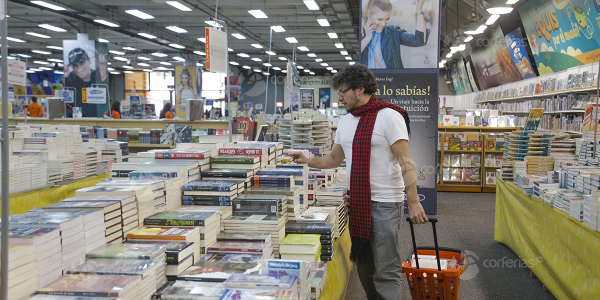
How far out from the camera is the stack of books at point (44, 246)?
4.87ft

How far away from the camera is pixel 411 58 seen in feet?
19.6

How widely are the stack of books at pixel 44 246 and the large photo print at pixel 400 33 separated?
16.7 feet

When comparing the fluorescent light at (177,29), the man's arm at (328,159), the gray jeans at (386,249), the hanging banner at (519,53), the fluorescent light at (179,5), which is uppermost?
the fluorescent light at (177,29)

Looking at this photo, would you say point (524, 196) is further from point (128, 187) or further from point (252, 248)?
point (128, 187)

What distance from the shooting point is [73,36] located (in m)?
16.7

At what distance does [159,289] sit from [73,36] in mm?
17647

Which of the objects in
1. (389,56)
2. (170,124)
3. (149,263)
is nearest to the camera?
(149,263)

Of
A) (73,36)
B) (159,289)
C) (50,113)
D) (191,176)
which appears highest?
(73,36)

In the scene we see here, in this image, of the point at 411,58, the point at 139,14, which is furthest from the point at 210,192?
the point at 139,14

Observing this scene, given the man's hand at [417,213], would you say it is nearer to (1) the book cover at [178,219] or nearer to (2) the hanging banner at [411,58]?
(1) the book cover at [178,219]

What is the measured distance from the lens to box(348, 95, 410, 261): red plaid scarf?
8.05ft

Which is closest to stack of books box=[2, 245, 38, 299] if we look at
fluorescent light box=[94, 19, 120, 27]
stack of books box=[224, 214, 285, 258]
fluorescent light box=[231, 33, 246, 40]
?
stack of books box=[224, 214, 285, 258]

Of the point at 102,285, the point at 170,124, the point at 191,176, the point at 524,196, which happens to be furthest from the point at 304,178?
the point at 170,124

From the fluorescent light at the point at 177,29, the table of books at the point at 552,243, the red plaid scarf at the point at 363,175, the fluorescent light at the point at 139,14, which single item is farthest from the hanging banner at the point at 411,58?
the fluorescent light at the point at 177,29
